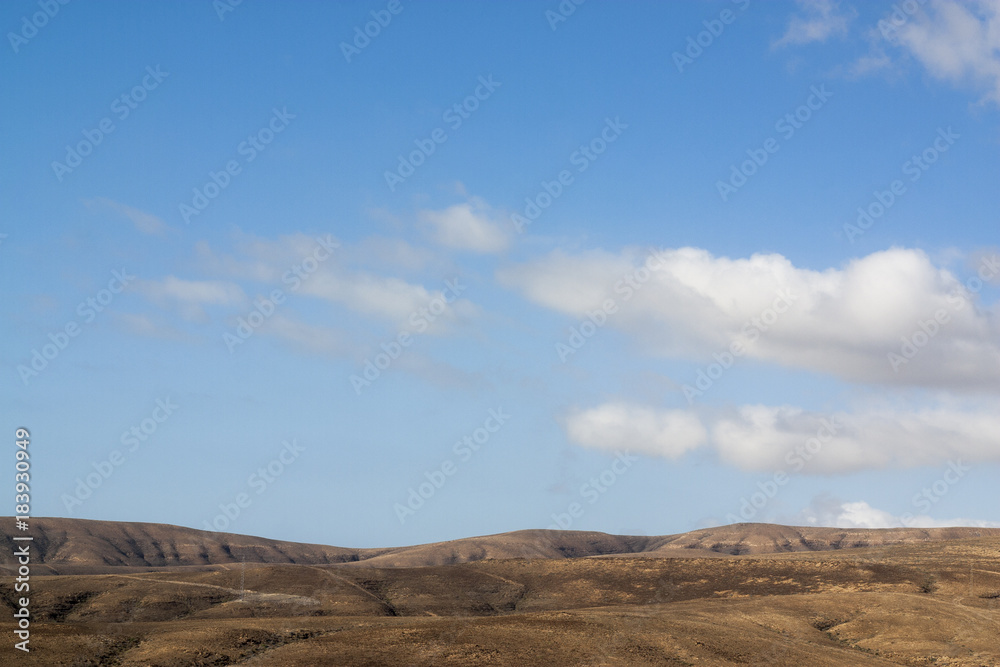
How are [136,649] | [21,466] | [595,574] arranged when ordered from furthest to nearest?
1. [595,574]
2. [136,649]
3. [21,466]

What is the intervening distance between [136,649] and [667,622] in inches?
1477

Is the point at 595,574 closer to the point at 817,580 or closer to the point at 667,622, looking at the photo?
the point at 817,580

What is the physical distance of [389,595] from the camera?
8969cm

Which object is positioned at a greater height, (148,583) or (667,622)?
(148,583)

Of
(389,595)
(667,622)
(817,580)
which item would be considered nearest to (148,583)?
(389,595)

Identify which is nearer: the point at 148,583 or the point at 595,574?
the point at 148,583

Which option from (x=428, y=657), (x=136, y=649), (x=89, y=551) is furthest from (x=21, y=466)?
(x=89, y=551)

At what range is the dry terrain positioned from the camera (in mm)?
50094

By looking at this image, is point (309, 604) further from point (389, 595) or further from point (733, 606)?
point (733, 606)

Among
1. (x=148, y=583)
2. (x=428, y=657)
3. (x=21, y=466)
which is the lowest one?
(x=428, y=657)

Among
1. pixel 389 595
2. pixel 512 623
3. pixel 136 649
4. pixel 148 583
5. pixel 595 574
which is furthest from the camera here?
pixel 595 574

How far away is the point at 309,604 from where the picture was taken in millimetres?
76750

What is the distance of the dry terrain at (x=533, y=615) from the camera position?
164 ft

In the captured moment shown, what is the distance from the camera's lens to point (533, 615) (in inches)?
2468
